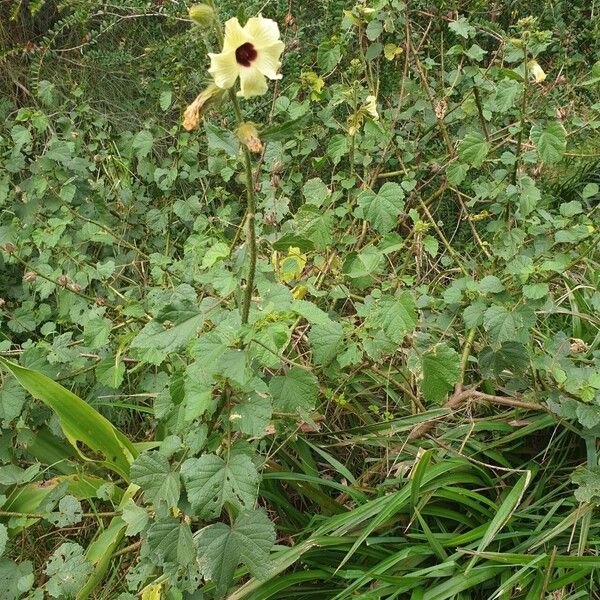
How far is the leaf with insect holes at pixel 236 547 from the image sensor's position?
1214 millimetres

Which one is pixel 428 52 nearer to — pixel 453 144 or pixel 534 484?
pixel 453 144

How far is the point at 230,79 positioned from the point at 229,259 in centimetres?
66

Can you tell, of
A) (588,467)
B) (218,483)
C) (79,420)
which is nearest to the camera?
(218,483)

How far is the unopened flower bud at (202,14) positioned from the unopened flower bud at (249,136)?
162mm

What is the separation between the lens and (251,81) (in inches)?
40.0

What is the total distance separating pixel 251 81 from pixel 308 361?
40.7 inches

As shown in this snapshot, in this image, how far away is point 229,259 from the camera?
63.9 inches

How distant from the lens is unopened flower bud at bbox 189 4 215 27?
1005 mm

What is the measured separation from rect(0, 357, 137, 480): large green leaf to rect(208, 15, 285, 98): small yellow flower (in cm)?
99

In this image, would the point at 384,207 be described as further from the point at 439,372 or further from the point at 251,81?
the point at 251,81

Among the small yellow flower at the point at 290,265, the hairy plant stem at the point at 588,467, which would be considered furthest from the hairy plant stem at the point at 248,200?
the hairy plant stem at the point at 588,467

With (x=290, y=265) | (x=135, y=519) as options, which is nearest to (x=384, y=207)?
(x=290, y=265)

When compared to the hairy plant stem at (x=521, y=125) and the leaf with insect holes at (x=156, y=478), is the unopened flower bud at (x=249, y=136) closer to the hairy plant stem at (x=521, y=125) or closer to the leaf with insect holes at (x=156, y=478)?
the leaf with insect holes at (x=156, y=478)

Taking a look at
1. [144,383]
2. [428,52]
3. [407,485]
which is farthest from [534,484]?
[428,52]
